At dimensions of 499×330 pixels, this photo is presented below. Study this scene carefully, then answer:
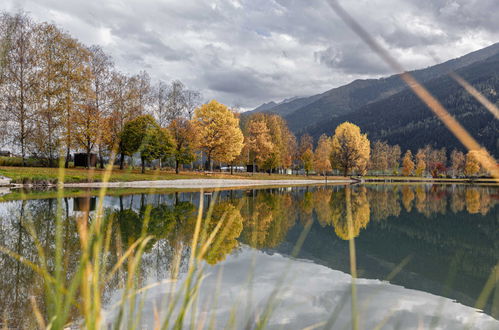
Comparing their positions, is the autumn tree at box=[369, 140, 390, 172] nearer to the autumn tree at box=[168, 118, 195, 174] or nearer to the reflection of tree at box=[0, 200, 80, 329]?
the autumn tree at box=[168, 118, 195, 174]

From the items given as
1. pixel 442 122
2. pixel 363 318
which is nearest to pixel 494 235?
pixel 363 318

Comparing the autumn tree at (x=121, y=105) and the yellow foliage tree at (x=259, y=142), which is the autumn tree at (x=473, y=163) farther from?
the autumn tree at (x=121, y=105)

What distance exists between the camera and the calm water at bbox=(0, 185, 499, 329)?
3.97m

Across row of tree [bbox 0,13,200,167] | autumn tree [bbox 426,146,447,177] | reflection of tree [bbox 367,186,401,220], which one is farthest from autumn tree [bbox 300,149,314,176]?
reflection of tree [bbox 367,186,401,220]

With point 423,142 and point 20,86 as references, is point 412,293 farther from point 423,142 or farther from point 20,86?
point 423,142

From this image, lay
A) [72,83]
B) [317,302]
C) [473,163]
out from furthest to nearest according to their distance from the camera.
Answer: [473,163] → [72,83] → [317,302]

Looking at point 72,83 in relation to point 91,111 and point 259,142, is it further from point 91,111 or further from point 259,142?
point 259,142

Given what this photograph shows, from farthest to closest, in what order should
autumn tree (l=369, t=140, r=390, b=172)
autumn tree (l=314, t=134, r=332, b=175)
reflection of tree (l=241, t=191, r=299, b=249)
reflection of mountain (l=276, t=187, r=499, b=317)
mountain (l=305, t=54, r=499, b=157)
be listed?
mountain (l=305, t=54, r=499, b=157) → autumn tree (l=369, t=140, r=390, b=172) → autumn tree (l=314, t=134, r=332, b=175) → reflection of tree (l=241, t=191, r=299, b=249) → reflection of mountain (l=276, t=187, r=499, b=317)

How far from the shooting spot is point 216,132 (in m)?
43.0

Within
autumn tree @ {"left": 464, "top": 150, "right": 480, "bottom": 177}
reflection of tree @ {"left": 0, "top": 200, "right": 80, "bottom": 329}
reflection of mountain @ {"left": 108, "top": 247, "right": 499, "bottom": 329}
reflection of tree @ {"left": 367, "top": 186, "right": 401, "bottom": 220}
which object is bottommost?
reflection of tree @ {"left": 367, "top": 186, "right": 401, "bottom": 220}

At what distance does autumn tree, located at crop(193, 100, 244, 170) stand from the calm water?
3054cm

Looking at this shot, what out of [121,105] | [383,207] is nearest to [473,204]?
[383,207]

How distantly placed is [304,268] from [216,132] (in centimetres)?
3748

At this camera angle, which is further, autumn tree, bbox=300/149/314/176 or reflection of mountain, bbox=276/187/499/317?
autumn tree, bbox=300/149/314/176
